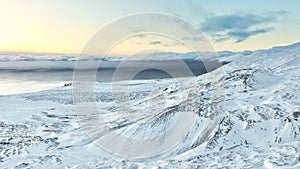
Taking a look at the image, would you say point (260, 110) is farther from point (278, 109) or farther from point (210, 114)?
point (210, 114)

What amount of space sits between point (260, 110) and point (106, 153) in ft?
42.8

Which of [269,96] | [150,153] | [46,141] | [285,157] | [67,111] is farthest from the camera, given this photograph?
[67,111]

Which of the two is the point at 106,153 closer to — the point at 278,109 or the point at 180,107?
the point at 180,107

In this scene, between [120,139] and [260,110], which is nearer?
[260,110]

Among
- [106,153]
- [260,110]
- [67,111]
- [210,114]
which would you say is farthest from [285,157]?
[67,111]

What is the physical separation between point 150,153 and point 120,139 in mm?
5321

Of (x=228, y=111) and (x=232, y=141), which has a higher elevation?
(x=228, y=111)

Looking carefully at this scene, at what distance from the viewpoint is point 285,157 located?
18125 millimetres

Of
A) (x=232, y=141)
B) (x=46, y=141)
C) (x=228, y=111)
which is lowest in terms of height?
(x=46, y=141)

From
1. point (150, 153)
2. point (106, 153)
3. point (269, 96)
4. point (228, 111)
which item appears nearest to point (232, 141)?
point (228, 111)

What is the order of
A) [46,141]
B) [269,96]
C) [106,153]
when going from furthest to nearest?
[46,141] < [269,96] < [106,153]

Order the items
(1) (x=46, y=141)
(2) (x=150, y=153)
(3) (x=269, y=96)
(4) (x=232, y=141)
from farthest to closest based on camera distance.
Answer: (1) (x=46, y=141) → (3) (x=269, y=96) → (2) (x=150, y=153) → (4) (x=232, y=141)

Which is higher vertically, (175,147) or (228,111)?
(228,111)

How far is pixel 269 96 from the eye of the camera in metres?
28.6
